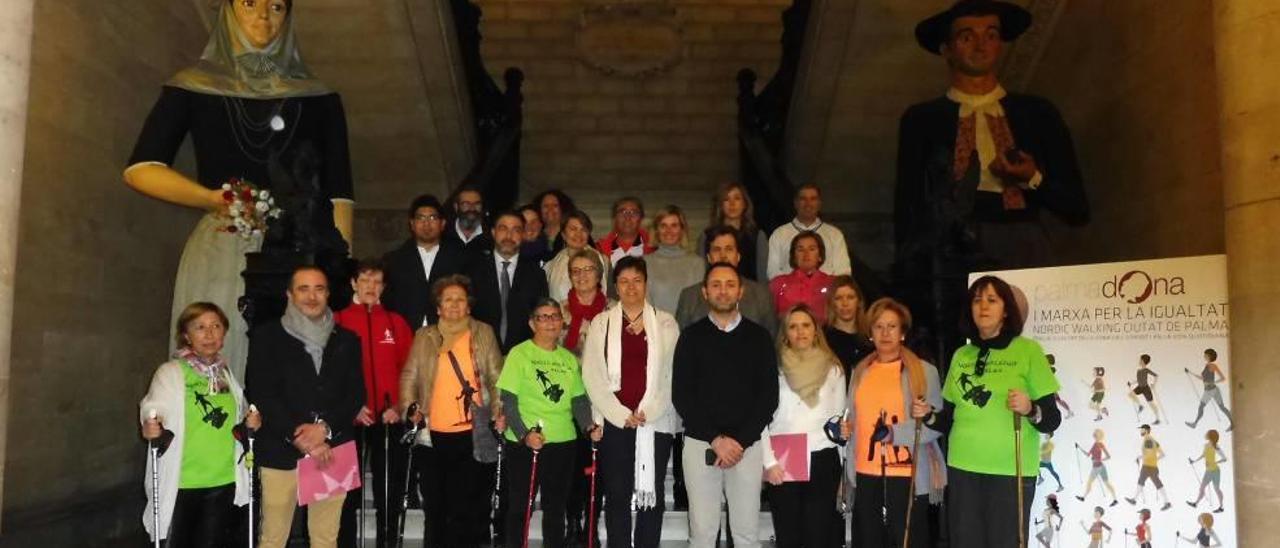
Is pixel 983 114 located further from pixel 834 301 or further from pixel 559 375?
pixel 559 375

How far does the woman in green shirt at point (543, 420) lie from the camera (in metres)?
4.69

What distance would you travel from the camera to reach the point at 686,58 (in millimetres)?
10320

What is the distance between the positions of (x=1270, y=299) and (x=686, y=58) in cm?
752

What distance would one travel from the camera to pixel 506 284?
5645mm

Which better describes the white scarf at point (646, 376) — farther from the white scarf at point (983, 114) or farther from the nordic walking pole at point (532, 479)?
the white scarf at point (983, 114)

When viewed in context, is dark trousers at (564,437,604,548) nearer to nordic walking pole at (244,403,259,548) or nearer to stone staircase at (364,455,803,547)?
stone staircase at (364,455,803,547)

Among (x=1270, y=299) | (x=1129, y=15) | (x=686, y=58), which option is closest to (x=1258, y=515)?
(x=1270, y=299)

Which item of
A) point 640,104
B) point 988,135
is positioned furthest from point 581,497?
point 640,104

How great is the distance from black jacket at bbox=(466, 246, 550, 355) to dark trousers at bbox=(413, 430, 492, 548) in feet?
2.63

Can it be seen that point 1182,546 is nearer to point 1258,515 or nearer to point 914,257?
point 1258,515

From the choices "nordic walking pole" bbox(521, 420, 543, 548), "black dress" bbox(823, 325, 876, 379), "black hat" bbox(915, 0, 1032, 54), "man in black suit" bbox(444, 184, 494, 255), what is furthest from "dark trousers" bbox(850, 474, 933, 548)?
"black hat" bbox(915, 0, 1032, 54)

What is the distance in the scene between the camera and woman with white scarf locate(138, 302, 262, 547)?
4.32m

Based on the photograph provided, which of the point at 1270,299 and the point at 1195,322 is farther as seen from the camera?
the point at 1195,322

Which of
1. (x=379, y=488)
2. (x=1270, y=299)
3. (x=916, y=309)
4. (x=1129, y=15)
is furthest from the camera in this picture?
(x=1129, y=15)
